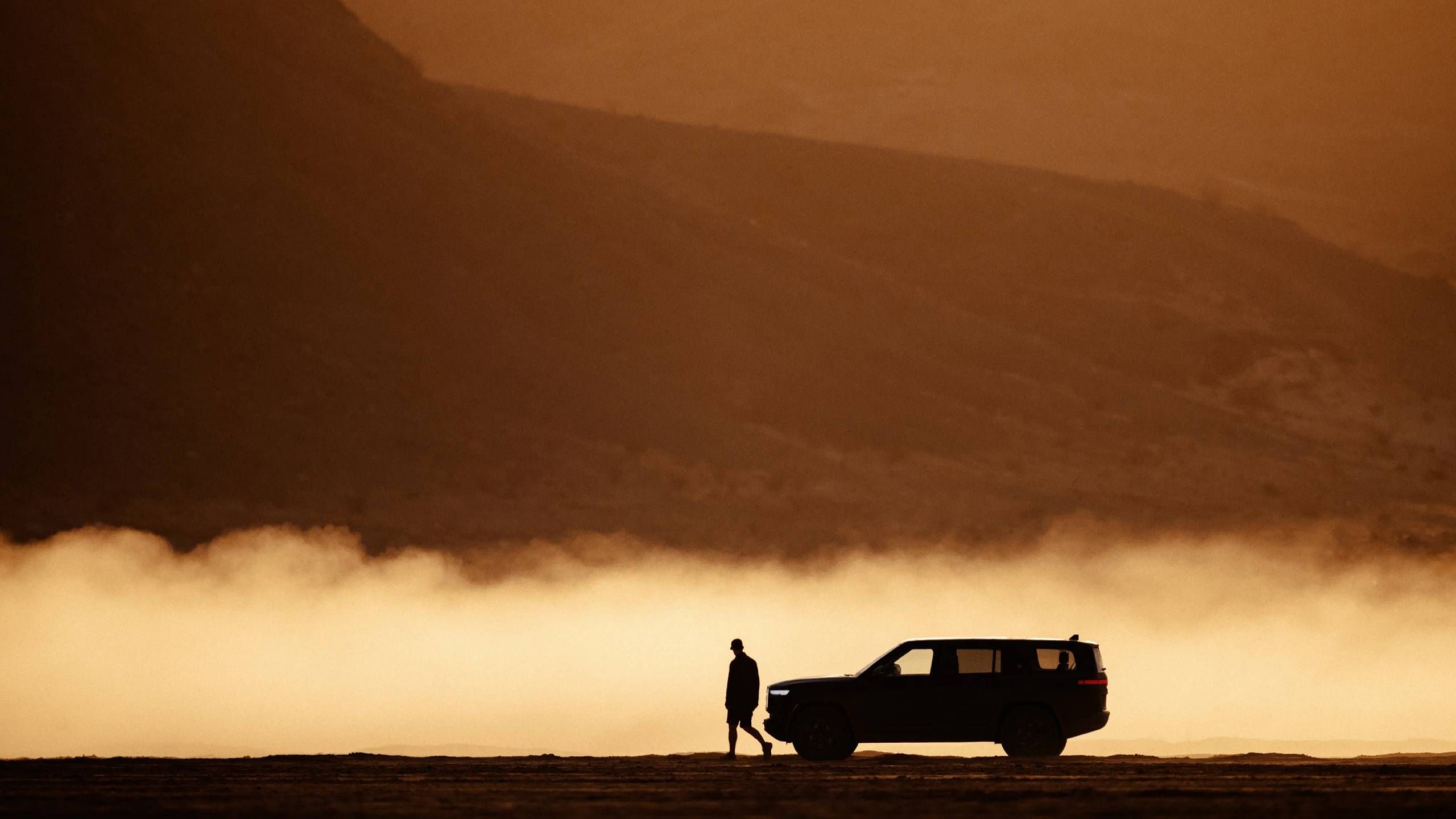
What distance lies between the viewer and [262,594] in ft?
195

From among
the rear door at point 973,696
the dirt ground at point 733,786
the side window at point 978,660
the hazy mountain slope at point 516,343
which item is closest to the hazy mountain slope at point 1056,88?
the hazy mountain slope at point 516,343

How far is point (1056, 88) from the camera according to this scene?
171 meters

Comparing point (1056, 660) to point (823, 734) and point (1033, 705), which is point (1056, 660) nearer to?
point (1033, 705)

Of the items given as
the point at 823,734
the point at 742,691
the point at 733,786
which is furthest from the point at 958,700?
the point at 733,786

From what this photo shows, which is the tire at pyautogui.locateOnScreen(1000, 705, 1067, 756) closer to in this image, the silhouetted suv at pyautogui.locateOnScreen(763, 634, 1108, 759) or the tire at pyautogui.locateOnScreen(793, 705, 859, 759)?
the silhouetted suv at pyautogui.locateOnScreen(763, 634, 1108, 759)

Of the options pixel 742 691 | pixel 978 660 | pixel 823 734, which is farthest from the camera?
pixel 742 691

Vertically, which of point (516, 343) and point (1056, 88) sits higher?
point (1056, 88)

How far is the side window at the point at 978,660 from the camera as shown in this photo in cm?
2667

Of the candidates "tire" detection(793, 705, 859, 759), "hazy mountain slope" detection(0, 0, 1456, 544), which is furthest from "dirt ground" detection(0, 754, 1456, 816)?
"hazy mountain slope" detection(0, 0, 1456, 544)

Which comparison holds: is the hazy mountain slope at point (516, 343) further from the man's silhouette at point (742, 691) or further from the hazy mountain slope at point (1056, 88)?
the man's silhouette at point (742, 691)

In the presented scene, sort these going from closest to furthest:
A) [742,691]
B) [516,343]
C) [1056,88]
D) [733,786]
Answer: [733,786]
[742,691]
[516,343]
[1056,88]

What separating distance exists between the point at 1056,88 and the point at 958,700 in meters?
150

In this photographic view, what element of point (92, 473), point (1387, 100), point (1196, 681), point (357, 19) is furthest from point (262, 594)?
point (1387, 100)

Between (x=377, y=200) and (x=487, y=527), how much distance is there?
1020 inches
